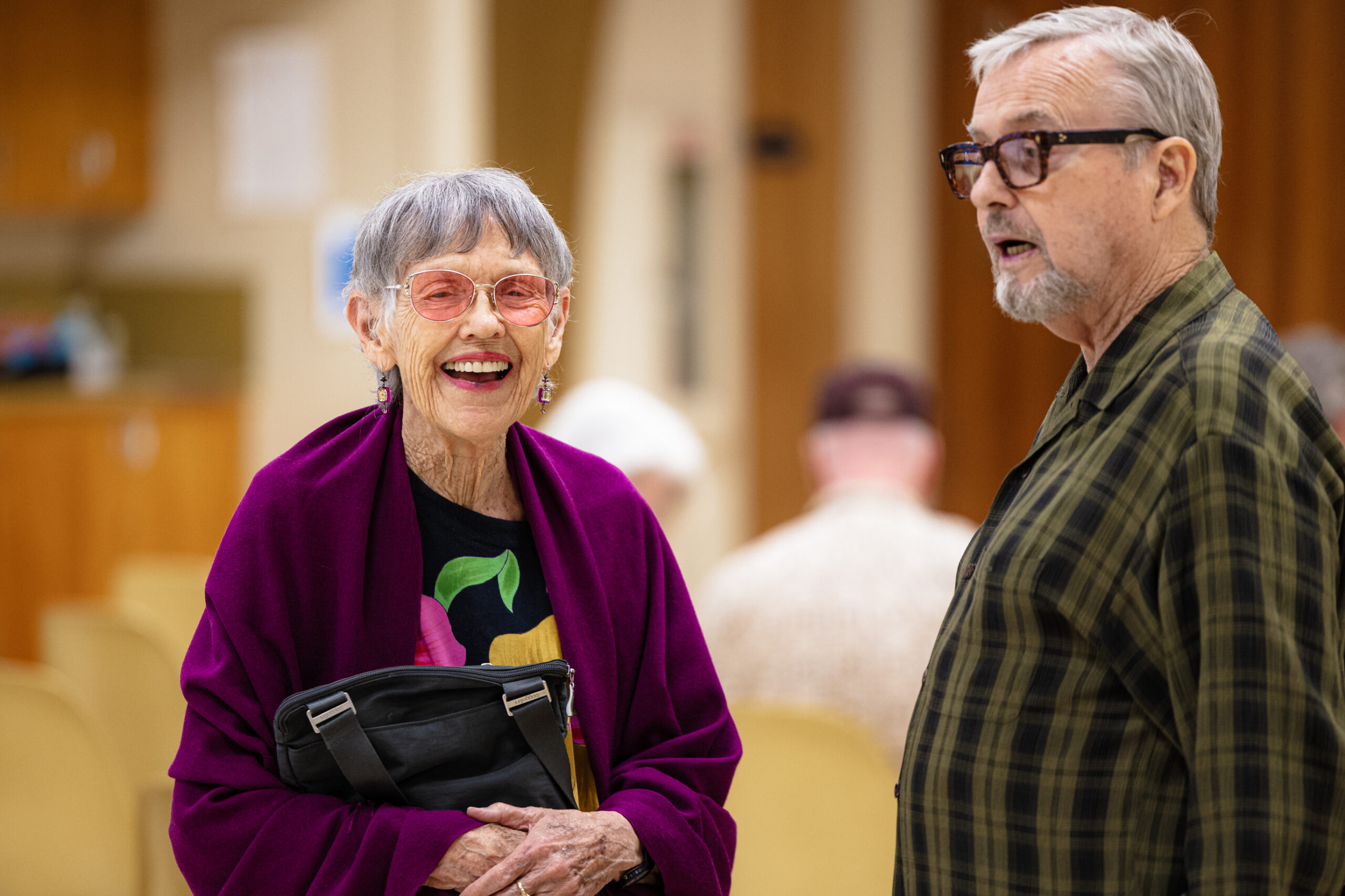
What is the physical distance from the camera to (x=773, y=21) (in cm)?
702

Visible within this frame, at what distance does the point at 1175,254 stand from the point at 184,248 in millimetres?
5061

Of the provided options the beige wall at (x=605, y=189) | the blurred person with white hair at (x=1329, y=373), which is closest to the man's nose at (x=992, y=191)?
the blurred person with white hair at (x=1329, y=373)

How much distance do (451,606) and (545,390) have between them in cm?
25

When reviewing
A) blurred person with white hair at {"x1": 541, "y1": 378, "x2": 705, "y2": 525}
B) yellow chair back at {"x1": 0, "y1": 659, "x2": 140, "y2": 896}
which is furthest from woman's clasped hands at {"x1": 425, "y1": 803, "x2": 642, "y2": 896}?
blurred person with white hair at {"x1": 541, "y1": 378, "x2": 705, "y2": 525}

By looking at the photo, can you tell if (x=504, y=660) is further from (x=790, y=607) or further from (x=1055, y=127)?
(x=790, y=607)

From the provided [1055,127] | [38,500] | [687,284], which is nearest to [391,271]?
[1055,127]

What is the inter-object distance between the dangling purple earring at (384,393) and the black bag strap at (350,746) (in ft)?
1.01

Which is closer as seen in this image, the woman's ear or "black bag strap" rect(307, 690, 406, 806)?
"black bag strap" rect(307, 690, 406, 806)

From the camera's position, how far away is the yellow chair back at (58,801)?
239cm

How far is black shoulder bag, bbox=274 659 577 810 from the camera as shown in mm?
1300

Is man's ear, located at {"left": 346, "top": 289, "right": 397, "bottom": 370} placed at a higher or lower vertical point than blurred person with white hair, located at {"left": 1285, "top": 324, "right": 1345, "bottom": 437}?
higher

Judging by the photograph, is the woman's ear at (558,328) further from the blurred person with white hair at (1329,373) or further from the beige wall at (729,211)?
the beige wall at (729,211)

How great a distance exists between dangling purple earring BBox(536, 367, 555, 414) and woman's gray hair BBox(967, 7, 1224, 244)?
56 cm

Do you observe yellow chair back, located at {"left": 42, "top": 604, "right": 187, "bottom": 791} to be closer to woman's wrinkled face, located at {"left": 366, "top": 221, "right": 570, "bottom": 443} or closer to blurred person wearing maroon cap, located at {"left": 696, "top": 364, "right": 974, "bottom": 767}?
blurred person wearing maroon cap, located at {"left": 696, "top": 364, "right": 974, "bottom": 767}
